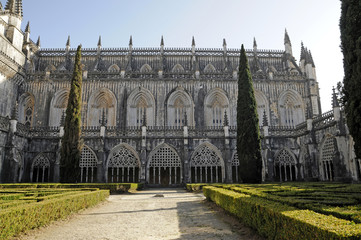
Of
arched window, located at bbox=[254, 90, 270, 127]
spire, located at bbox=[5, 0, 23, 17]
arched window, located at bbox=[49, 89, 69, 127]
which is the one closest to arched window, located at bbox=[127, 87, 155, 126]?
arched window, located at bbox=[49, 89, 69, 127]

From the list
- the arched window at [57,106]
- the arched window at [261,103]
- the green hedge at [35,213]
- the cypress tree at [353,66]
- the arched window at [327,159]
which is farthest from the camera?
the arched window at [261,103]

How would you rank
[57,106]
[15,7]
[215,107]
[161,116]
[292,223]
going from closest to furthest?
1. [292,223]
2. [161,116]
3. [57,106]
4. [215,107]
5. [15,7]

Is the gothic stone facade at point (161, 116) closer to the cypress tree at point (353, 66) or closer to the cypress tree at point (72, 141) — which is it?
the cypress tree at point (72, 141)

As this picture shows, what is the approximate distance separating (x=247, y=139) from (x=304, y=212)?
15.2 meters

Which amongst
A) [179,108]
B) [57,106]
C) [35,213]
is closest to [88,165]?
[57,106]

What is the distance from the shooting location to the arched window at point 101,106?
31.4 metres

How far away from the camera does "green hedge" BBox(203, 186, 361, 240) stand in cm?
388

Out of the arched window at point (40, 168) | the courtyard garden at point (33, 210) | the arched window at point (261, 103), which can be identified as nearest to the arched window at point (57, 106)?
the arched window at point (40, 168)

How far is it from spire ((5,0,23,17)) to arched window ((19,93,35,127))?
10.6 metres

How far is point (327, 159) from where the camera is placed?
21.9 m

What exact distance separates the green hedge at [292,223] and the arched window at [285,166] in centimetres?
1932

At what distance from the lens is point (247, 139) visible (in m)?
20.3

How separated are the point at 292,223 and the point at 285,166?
22.6m

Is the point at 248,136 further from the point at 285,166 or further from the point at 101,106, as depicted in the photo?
the point at 101,106
